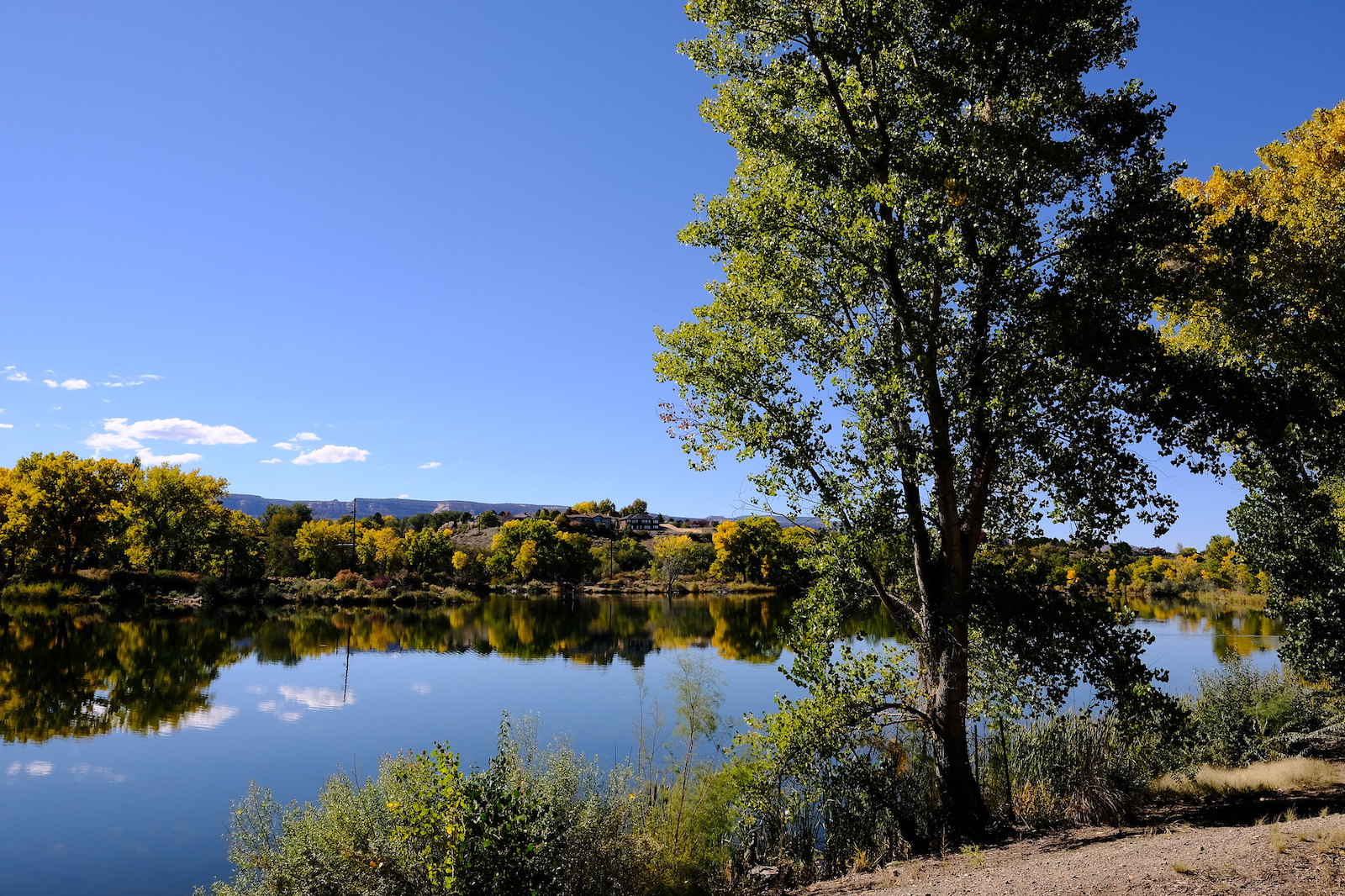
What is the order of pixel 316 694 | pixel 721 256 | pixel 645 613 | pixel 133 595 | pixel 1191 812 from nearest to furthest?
pixel 1191 812 → pixel 721 256 → pixel 316 694 → pixel 133 595 → pixel 645 613

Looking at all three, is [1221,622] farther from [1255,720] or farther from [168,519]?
[168,519]

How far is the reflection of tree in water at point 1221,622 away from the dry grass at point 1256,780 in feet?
44.7

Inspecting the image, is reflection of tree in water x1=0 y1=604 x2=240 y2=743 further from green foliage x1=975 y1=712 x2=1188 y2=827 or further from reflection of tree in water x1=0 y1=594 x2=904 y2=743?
green foliage x1=975 y1=712 x2=1188 y2=827

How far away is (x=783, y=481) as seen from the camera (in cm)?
858

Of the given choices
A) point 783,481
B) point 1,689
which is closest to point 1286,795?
point 783,481

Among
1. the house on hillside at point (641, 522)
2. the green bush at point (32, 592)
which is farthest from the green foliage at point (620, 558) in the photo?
the green bush at point (32, 592)

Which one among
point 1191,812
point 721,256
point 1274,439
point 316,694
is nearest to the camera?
point 1274,439

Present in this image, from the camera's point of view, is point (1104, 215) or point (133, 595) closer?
point (1104, 215)

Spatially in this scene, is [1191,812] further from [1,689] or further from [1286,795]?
[1,689]

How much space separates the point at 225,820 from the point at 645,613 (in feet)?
131

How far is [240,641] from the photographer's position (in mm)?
34281

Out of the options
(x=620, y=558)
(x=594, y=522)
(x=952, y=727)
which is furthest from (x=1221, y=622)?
(x=594, y=522)

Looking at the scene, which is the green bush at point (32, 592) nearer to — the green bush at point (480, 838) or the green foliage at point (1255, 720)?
the green bush at point (480, 838)

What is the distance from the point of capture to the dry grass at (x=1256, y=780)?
9664 mm
